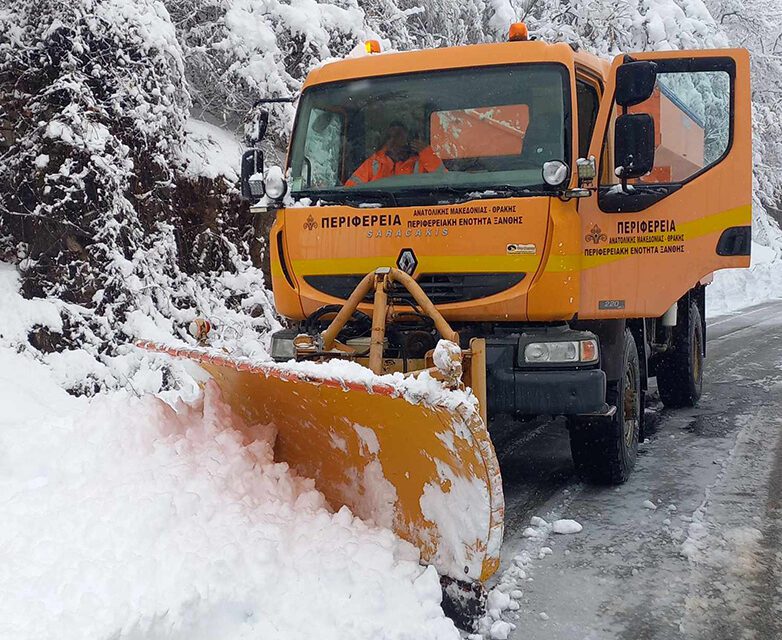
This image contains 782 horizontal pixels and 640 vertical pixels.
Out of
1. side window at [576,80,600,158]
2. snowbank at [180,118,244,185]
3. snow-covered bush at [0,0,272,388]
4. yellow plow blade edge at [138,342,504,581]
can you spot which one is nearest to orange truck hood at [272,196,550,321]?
side window at [576,80,600,158]

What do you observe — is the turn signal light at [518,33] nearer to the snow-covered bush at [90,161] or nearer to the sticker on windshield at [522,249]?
the sticker on windshield at [522,249]

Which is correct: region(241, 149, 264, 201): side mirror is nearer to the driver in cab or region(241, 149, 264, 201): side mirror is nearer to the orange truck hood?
the orange truck hood

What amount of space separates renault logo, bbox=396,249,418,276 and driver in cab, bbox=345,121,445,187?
0.51 m

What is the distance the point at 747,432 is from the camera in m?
6.22

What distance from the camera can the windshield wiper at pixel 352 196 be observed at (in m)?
4.56

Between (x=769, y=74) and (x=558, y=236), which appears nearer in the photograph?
(x=558, y=236)

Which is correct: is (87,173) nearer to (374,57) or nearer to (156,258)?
(156,258)

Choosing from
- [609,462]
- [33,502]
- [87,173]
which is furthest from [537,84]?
[87,173]

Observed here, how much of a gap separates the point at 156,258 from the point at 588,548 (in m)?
5.26

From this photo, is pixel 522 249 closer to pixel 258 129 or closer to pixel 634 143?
pixel 634 143

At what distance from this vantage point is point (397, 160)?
473cm

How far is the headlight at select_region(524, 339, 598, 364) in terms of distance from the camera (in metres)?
4.21

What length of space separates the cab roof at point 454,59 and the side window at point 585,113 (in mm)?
150

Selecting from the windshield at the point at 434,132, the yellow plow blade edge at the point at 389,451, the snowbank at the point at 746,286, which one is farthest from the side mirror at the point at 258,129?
the snowbank at the point at 746,286
